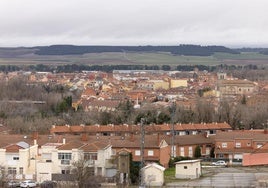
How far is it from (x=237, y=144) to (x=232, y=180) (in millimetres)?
8432

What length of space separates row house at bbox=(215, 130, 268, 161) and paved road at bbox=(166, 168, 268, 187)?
178 inches

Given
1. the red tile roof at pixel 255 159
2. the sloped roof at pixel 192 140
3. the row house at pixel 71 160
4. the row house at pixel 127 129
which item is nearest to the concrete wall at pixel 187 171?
the row house at pixel 71 160

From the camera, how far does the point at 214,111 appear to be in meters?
49.4

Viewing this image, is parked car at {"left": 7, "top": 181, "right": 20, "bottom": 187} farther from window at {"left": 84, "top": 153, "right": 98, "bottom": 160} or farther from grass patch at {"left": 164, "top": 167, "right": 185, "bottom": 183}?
grass patch at {"left": 164, "top": 167, "right": 185, "bottom": 183}

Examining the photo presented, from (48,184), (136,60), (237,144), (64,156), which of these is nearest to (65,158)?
(64,156)

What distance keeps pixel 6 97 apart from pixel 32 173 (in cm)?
A: 4197

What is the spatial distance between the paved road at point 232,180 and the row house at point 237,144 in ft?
14.8

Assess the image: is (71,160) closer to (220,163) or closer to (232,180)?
(232,180)

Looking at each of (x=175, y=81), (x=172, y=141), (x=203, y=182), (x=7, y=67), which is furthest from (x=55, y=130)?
(x=7, y=67)

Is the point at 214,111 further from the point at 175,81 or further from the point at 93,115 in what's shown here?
the point at 175,81

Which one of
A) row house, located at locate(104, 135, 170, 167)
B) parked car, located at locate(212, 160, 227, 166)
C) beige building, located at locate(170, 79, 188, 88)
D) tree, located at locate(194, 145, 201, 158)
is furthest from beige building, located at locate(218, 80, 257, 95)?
row house, located at locate(104, 135, 170, 167)

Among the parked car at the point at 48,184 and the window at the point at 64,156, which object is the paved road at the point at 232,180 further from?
the parked car at the point at 48,184

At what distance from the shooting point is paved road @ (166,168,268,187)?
86.6 ft

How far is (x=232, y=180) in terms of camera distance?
27.8 m
